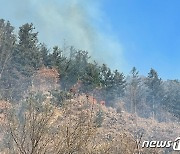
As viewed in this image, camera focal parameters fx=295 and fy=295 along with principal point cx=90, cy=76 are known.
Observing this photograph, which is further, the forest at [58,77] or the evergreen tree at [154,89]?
the evergreen tree at [154,89]

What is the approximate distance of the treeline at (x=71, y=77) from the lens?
3366 centimetres

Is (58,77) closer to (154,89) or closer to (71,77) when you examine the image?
(71,77)

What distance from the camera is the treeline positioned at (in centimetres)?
3366

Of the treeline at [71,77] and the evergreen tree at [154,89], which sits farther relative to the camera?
the evergreen tree at [154,89]

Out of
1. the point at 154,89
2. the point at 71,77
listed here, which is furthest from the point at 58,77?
the point at 154,89

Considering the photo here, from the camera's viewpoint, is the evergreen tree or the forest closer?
the forest

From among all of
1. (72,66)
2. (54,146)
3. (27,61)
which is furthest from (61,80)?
(54,146)

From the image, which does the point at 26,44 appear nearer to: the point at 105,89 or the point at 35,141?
the point at 105,89

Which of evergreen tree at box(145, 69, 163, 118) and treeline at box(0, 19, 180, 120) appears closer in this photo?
treeline at box(0, 19, 180, 120)

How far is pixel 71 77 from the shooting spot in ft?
127

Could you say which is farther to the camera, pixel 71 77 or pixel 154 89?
pixel 154 89

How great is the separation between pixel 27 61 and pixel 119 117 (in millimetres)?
13925

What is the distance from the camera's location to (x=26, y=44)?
36.3 meters

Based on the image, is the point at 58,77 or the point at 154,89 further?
Answer: the point at 154,89
